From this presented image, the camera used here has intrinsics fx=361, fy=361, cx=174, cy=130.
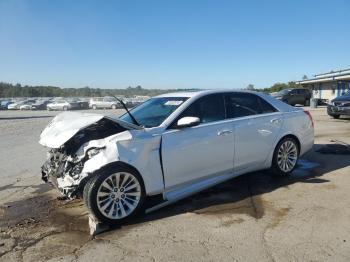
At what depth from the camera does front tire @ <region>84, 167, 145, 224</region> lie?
430 cm

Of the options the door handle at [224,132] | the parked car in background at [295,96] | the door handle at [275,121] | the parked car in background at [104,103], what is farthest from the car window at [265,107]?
the parked car in background at [104,103]

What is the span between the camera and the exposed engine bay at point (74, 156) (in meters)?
4.50

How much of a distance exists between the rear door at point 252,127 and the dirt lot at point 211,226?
1.58 ft

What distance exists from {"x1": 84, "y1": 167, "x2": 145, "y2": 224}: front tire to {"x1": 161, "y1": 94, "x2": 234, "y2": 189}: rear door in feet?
1.48

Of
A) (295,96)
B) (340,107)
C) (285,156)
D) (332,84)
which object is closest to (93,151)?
(285,156)

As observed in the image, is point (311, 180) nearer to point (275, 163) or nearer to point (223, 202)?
point (275, 163)

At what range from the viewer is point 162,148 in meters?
4.69

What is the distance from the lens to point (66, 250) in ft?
12.5

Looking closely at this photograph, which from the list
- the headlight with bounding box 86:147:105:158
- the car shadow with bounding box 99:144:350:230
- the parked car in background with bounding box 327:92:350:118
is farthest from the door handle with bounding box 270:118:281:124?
the parked car in background with bounding box 327:92:350:118

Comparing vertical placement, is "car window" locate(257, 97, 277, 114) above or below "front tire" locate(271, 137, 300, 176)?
above

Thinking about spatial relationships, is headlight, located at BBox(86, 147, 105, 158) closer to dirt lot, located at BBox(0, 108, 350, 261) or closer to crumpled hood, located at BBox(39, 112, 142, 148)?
crumpled hood, located at BBox(39, 112, 142, 148)

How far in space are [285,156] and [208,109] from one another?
1.89m

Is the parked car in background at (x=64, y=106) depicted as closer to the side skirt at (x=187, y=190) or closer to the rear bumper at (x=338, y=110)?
the rear bumper at (x=338, y=110)

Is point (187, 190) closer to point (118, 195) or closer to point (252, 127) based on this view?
point (118, 195)
